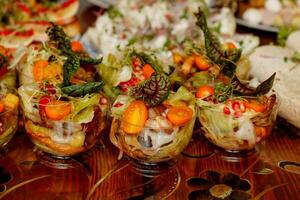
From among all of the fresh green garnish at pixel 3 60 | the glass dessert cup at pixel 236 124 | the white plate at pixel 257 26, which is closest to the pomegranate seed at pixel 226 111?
the glass dessert cup at pixel 236 124

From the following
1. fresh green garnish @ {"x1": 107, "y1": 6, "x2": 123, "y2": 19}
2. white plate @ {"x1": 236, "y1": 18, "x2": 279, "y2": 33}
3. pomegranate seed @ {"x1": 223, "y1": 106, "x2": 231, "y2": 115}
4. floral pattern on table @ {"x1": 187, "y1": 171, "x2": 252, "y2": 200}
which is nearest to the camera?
floral pattern on table @ {"x1": 187, "y1": 171, "x2": 252, "y2": 200}

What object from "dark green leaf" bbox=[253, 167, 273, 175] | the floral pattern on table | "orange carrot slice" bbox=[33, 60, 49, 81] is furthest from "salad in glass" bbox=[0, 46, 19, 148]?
"dark green leaf" bbox=[253, 167, 273, 175]

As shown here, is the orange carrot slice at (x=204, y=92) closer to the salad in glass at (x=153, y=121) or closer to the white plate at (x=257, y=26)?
the salad in glass at (x=153, y=121)

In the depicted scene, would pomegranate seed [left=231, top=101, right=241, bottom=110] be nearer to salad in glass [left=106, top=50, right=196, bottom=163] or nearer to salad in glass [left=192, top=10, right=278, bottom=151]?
salad in glass [left=192, top=10, right=278, bottom=151]

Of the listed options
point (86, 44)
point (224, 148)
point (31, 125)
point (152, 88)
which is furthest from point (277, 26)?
point (31, 125)

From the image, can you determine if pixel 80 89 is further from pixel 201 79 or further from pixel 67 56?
pixel 201 79

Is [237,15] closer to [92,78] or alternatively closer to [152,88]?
[92,78]
